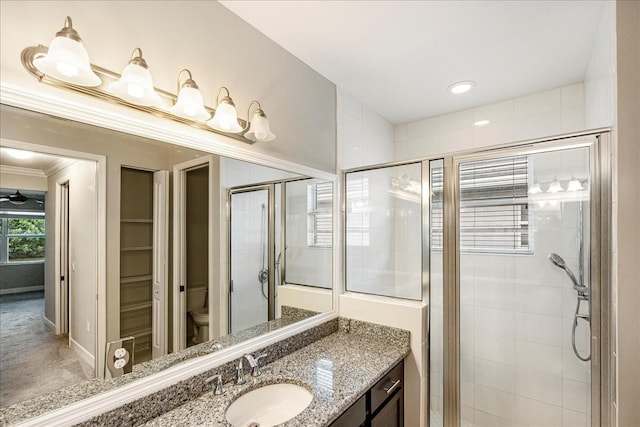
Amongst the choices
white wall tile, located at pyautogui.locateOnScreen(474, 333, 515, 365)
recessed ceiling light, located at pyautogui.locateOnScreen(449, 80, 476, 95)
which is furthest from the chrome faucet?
recessed ceiling light, located at pyautogui.locateOnScreen(449, 80, 476, 95)

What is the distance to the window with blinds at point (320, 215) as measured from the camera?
2074 mm

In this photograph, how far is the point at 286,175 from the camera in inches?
71.5

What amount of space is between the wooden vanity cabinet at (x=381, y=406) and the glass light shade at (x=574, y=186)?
134 cm

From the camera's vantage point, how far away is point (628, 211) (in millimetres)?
1251

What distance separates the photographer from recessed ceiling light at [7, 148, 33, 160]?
0.89 meters

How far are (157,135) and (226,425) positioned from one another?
1079 mm

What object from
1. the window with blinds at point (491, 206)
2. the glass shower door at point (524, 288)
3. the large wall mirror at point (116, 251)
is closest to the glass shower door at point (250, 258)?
the large wall mirror at point (116, 251)

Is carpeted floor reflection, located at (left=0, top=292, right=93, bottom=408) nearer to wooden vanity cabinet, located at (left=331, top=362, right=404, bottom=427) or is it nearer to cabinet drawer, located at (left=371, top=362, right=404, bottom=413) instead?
wooden vanity cabinet, located at (left=331, top=362, right=404, bottom=427)

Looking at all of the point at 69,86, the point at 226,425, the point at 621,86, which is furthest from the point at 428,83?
the point at 226,425

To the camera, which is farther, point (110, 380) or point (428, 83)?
point (428, 83)

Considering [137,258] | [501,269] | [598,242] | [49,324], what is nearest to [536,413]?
[501,269]

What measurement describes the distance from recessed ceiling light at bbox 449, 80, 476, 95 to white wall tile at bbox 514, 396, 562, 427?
2130 millimetres

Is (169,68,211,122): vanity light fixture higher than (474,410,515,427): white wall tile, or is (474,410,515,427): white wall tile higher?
(169,68,211,122): vanity light fixture

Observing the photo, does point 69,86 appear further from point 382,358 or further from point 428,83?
point 428,83
